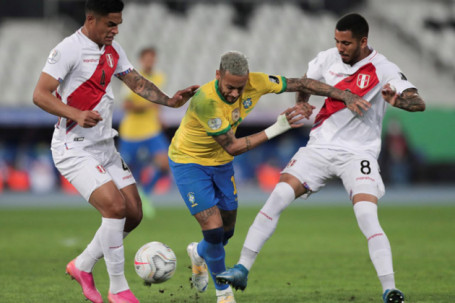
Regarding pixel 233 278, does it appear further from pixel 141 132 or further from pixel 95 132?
pixel 141 132

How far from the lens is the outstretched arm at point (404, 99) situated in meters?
6.55

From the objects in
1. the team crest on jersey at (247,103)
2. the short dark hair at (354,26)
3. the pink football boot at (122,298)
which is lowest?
the pink football boot at (122,298)

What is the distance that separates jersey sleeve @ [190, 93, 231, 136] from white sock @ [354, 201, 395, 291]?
4.53 feet

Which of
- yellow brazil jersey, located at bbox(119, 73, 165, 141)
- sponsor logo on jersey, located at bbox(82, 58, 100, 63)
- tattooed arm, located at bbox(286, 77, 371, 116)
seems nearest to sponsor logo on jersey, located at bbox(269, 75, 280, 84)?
tattooed arm, located at bbox(286, 77, 371, 116)

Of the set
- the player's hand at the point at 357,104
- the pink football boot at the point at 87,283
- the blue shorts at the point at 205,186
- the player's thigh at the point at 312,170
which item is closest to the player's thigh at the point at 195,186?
the blue shorts at the point at 205,186

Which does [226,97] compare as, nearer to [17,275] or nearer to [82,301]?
[82,301]

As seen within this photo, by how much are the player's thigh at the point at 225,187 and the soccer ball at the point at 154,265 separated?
2.31 ft

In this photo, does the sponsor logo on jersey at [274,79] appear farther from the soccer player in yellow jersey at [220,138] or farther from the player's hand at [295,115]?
the player's hand at [295,115]

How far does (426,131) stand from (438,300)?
1881 cm

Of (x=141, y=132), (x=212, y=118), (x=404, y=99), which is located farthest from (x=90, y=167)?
(x=141, y=132)

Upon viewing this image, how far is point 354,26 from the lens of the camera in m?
6.93

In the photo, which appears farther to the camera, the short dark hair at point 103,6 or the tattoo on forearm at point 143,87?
the tattoo on forearm at point 143,87

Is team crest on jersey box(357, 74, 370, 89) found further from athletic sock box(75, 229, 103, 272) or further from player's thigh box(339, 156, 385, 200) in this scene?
athletic sock box(75, 229, 103, 272)

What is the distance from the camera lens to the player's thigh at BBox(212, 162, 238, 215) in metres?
7.10
